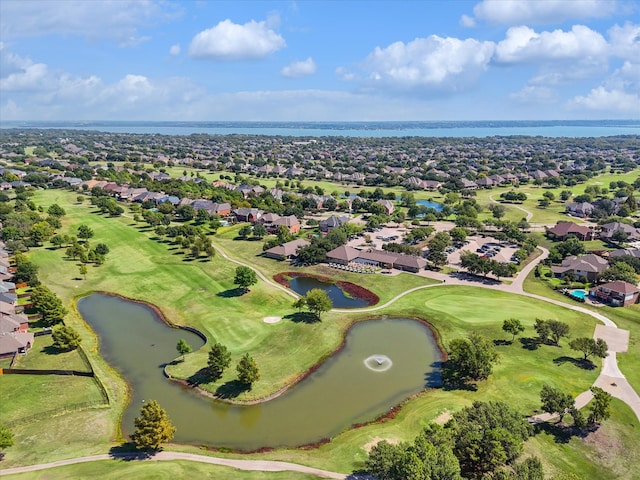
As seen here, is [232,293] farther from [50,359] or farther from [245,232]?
[245,232]

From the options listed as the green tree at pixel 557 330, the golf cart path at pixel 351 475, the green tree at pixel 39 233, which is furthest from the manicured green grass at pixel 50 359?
the green tree at pixel 557 330

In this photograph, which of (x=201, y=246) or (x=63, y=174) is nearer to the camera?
(x=201, y=246)

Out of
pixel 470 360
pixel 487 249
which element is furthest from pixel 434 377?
pixel 487 249

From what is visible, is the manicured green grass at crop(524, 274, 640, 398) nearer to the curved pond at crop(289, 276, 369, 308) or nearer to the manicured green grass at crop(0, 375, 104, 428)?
the curved pond at crop(289, 276, 369, 308)

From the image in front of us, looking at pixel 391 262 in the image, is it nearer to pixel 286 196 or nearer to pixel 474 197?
pixel 286 196

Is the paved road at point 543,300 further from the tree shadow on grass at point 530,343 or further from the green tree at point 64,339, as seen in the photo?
the green tree at point 64,339

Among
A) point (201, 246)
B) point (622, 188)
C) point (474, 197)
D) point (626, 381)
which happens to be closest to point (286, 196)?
point (201, 246)
